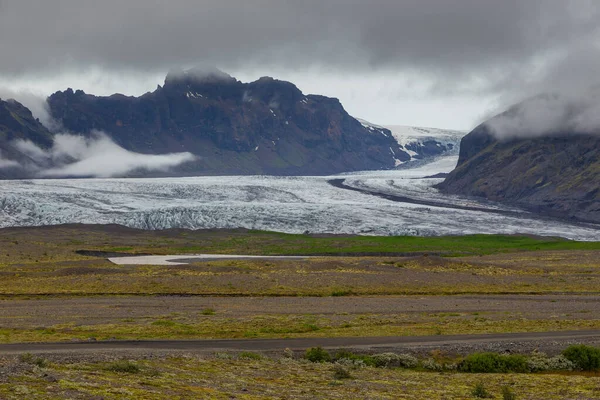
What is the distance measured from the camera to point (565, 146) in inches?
7628

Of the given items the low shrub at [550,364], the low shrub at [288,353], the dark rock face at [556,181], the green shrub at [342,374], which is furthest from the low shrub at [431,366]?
the dark rock face at [556,181]

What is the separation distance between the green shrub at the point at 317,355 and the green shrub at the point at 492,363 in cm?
480

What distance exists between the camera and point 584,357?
26.1 meters

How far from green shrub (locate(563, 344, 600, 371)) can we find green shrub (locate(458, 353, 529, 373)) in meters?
2.03

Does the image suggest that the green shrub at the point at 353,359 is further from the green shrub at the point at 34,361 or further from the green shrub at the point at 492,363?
the green shrub at the point at 34,361

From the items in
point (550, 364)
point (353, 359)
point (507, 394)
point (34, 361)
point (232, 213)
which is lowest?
point (353, 359)

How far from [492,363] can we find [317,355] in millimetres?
6204

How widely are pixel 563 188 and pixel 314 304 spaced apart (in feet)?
446

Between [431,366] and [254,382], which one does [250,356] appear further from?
[431,366]

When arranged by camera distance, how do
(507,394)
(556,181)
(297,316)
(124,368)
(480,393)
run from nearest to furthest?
(507,394)
(480,393)
(124,368)
(297,316)
(556,181)

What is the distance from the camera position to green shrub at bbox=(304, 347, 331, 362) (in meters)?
25.8

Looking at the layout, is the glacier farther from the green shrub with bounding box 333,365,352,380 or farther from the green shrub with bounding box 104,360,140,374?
the green shrub with bounding box 104,360,140,374

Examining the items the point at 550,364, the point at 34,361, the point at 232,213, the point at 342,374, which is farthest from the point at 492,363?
the point at 232,213

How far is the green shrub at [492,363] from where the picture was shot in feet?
82.1
